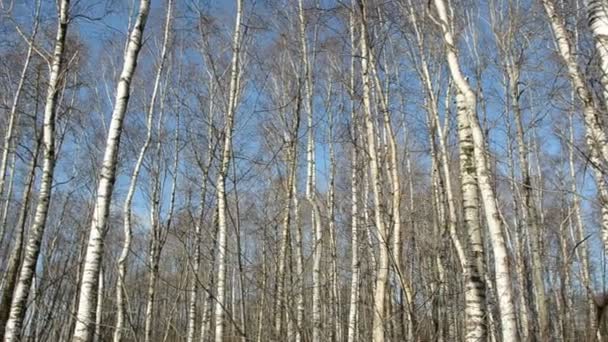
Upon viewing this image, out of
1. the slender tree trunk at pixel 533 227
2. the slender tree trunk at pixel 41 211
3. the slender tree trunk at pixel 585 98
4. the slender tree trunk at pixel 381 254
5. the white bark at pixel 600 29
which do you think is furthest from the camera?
the slender tree trunk at pixel 533 227

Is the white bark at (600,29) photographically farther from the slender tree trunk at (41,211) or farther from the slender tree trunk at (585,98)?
the slender tree trunk at (41,211)

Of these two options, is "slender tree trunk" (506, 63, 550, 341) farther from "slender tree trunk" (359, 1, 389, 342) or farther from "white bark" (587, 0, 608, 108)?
"white bark" (587, 0, 608, 108)

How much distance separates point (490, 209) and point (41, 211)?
5194 millimetres

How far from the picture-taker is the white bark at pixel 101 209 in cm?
424

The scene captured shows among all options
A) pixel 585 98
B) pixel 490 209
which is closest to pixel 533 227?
pixel 585 98

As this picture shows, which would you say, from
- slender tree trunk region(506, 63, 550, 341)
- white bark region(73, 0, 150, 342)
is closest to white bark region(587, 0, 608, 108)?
slender tree trunk region(506, 63, 550, 341)

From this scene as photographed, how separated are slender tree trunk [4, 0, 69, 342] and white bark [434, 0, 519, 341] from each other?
4.96 m

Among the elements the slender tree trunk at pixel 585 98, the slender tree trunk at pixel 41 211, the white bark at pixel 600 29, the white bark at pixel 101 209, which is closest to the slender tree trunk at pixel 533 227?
the slender tree trunk at pixel 585 98

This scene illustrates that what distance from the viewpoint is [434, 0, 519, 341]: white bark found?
424 centimetres

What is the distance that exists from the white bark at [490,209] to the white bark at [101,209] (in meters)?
3.36

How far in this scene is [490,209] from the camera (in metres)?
4.34

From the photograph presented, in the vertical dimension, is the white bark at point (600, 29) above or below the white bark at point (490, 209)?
above

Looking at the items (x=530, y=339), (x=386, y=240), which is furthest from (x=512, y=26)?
(x=386, y=240)

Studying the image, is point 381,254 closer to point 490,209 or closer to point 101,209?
point 490,209
